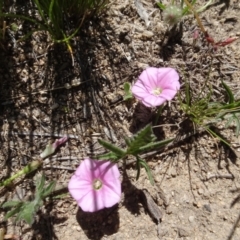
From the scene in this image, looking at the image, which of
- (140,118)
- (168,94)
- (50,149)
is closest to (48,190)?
(50,149)

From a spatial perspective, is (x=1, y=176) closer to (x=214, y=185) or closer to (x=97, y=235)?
(x=97, y=235)

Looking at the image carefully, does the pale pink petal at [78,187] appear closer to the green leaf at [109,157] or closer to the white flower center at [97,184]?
the white flower center at [97,184]

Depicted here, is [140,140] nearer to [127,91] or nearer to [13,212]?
[127,91]

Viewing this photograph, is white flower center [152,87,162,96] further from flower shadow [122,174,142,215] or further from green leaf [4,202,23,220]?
green leaf [4,202,23,220]

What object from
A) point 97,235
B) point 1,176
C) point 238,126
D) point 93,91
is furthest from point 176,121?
point 1,176

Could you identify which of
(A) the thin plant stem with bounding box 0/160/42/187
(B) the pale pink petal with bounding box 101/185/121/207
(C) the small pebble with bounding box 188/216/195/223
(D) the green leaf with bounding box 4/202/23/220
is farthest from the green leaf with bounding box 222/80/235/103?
(D) the green leaf with bounding box 4/202/23/220
